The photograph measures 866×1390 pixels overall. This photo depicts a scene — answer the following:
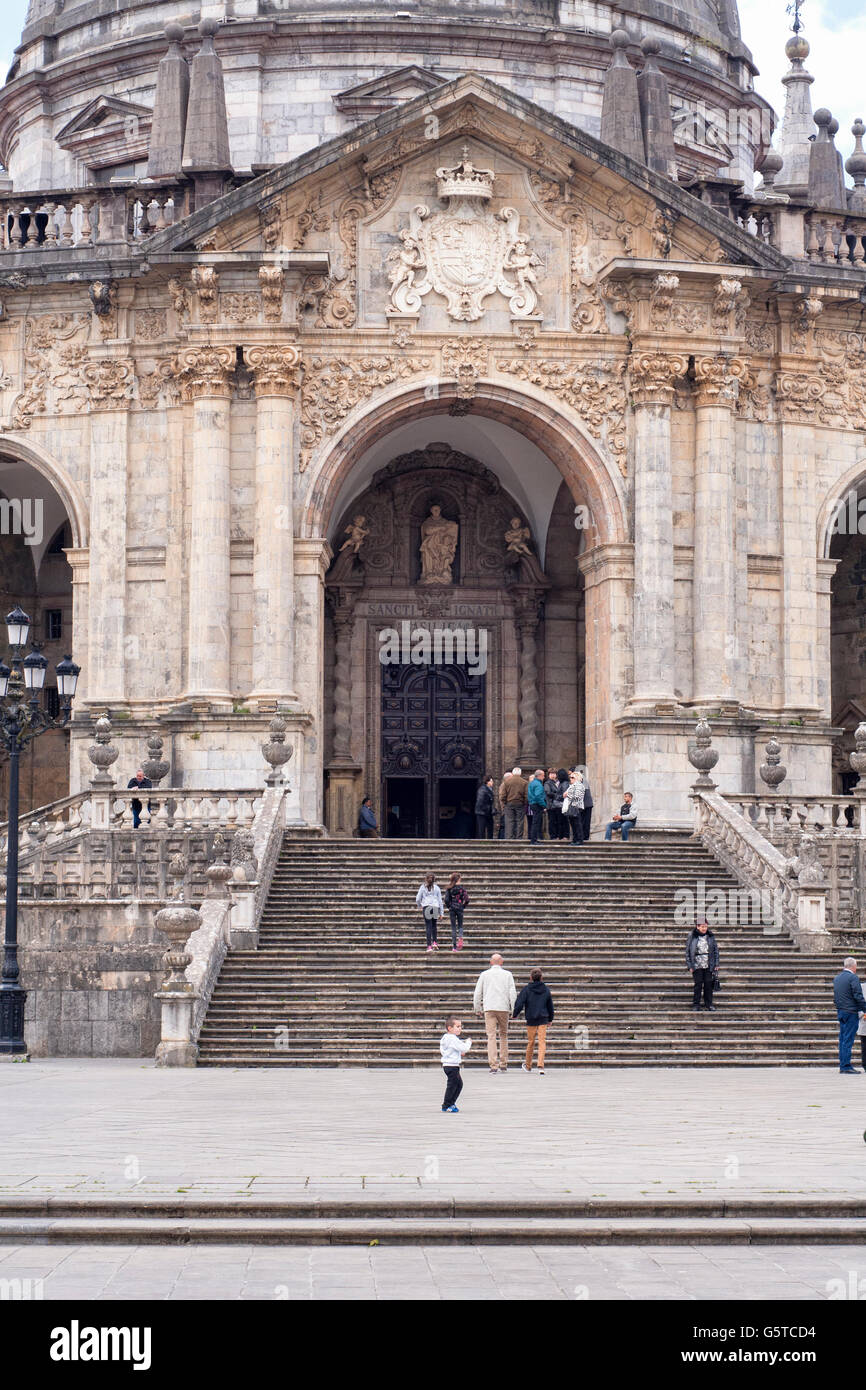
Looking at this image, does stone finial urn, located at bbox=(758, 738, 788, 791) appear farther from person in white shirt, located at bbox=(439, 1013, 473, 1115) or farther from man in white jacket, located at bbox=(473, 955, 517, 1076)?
person in white shirt, located at bbox=(439, 1013, 473, 1115)

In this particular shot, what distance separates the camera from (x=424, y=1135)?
1645cm

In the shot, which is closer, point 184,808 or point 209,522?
point 184,808

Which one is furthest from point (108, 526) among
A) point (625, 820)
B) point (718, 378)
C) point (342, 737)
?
point (718, 378)

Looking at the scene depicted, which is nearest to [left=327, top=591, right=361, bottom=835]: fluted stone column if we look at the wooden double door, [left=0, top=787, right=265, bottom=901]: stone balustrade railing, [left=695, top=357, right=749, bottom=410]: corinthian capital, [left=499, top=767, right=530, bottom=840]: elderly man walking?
the wooden double door

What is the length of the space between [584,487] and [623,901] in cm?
987

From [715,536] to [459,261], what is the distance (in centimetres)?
675

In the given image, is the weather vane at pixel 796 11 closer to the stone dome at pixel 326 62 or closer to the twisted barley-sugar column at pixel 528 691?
the stone dome at pixel 326 62

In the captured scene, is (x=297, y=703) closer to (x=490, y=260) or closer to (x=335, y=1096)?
(x=490, y=260)

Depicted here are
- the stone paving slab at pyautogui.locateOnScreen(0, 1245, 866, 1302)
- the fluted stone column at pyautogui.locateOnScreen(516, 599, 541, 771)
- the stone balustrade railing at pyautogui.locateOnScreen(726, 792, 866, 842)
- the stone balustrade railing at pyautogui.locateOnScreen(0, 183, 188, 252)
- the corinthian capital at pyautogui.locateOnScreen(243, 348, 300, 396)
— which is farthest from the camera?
the fluted stone column at pyautogui.locateOnScreen(516, 599, 541, 771)

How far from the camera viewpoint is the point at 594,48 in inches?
1763

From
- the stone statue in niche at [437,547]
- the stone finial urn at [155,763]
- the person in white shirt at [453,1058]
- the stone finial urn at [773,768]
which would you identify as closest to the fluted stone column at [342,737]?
the stone statue in niche at [437,547]

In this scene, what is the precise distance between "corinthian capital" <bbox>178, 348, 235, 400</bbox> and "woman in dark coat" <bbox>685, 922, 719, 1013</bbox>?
1469 cm

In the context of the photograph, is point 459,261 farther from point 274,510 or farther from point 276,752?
point 276,752

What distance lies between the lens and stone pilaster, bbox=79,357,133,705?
36562 millimetres
